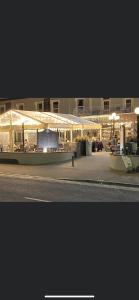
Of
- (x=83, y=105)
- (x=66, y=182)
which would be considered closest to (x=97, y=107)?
(x=83, y=105)

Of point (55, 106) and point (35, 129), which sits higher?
point (55, 106)

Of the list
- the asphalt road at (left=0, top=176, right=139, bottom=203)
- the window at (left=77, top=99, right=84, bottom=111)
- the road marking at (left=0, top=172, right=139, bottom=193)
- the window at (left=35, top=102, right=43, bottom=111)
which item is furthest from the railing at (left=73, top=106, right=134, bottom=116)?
the asphalt road at (left=0, top=176, right=139, bottom=203)

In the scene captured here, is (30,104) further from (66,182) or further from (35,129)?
(66,182)

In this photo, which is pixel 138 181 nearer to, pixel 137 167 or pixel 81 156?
pixel 137 167

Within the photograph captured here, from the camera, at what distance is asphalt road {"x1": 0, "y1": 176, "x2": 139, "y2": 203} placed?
10.3 m

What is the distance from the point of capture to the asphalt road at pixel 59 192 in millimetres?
10289

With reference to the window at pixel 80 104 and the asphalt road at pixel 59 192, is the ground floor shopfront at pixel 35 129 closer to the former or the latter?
the asphalt road at pixel 59 192

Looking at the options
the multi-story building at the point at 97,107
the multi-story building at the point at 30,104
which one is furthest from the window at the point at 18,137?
the multi-story building at the point at 30,104

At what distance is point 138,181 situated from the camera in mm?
13516

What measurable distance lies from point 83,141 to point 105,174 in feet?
32.8

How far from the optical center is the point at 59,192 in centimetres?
1165

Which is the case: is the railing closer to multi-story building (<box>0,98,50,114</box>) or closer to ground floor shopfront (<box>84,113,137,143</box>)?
ground floor shopfront (<box>84,113,137,143</box>)

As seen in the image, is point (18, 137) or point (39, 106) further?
point (39, 106)

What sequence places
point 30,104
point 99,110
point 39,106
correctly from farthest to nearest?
point 30,104
point 39,106
point 99,110
